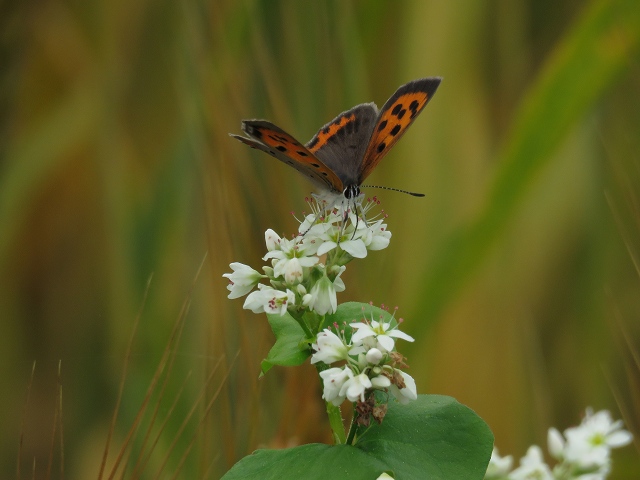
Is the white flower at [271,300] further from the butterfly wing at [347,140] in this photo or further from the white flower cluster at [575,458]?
the white flower cluster at [575,458]

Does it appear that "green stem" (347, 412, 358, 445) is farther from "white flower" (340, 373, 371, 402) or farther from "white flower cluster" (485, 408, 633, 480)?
"white flower cluster" (485, 408, 633, 480)

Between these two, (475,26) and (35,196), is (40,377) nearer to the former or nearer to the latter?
(35,196)

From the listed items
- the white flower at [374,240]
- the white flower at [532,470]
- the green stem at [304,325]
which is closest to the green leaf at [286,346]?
the green stem at [304,325]

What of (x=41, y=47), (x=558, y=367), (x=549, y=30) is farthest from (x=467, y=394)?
(x=41, y=47)

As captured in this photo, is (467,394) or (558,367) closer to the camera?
(467,394)

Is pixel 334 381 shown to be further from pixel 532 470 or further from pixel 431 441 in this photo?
pixel 532 470
